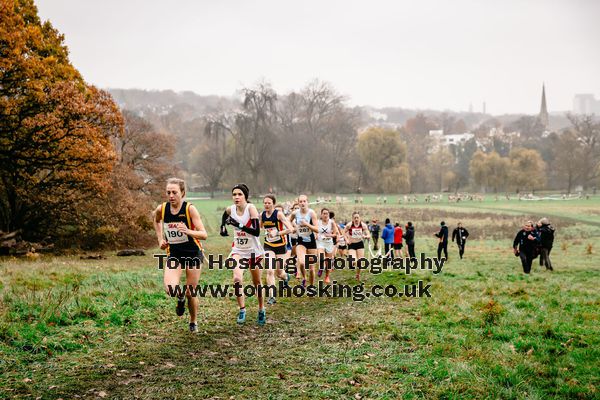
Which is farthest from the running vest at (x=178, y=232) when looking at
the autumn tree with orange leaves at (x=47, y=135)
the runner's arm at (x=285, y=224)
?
the autumn tree with orange leaves at (x=47, y=135)

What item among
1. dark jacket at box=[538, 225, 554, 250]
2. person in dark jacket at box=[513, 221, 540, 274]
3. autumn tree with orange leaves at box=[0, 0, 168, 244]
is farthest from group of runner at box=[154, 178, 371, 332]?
autumn tree with orange leaves at box=[0, 0, 168, 244]

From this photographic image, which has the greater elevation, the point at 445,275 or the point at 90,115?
the point at 90,115

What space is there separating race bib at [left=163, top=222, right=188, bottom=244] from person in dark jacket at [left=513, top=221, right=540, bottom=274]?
14.6 m

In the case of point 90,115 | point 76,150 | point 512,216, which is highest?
point 90,115

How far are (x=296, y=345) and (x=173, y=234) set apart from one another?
8.69 feet

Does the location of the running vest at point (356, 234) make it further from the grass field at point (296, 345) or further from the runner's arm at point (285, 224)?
the runner's arm at point (285, 224)

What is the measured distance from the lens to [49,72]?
22812mm

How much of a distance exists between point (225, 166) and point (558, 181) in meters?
79.9

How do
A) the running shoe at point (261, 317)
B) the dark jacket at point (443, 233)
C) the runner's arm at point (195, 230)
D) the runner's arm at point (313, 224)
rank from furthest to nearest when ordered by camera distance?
the dark jacket at point (443, 233) < the runner's arm at point (313, 224) < the running shoe at point (261, 317) < the runner's arm at point (195, 230)

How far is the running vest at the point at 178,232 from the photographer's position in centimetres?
786

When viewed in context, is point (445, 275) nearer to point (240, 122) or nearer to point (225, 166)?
point (240, 122)

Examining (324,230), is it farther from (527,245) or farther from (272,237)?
(527,245)

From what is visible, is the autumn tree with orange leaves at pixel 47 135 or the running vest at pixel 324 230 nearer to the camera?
the running vest at pixel 324 230

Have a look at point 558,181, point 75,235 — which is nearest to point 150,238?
point 75,235
